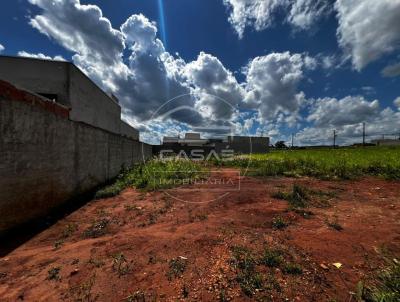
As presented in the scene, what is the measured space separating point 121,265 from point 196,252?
96 centimetres

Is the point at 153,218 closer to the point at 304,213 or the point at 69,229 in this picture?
the point at 69,229

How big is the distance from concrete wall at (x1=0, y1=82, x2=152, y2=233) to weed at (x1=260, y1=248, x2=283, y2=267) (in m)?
4.09

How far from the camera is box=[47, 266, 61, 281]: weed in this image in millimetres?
2363

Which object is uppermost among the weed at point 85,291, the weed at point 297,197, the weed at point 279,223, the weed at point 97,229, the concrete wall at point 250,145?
the concrete wall at point 250,145

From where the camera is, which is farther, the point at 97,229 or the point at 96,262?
the point at 97,229

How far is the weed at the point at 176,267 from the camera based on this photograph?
2364mm

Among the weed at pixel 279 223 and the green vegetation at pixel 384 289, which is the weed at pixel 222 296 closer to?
the green vegetation at pixel 384 289

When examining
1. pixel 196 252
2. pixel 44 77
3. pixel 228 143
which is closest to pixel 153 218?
pixel 196 252

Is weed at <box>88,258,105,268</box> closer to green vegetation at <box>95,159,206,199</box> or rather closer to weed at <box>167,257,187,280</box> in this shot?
weed at <box>167,257,187,280</box>

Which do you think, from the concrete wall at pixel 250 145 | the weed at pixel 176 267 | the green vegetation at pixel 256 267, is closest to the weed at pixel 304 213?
the green vegetation at pixel 256 267

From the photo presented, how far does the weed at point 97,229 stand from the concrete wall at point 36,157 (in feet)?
3.97

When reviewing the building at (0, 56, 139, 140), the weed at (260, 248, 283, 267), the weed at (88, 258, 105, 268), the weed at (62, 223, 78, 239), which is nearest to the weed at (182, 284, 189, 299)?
the weed at (260, 248, 283, 267)

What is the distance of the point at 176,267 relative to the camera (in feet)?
8.25

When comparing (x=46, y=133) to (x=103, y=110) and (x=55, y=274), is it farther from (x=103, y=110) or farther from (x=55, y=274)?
(x=103, y=110)
